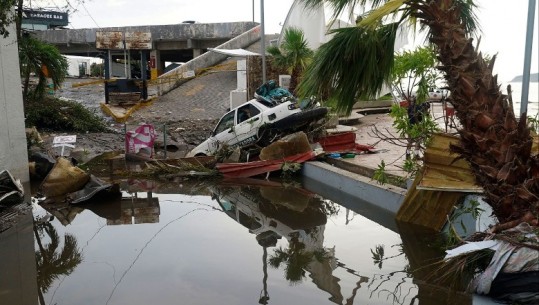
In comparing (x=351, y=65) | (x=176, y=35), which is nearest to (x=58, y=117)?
(x=351, y=65)

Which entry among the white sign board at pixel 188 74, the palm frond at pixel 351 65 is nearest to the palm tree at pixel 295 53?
the white sign board at pixel 188 74

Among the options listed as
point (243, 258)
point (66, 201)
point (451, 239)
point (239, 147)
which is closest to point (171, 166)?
point (239, 147)

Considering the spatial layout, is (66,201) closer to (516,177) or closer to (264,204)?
(264,204)

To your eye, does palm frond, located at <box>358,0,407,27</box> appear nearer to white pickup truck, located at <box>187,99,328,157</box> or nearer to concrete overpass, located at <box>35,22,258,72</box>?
white pickup truck, located at <box>187,99,328,157</box>

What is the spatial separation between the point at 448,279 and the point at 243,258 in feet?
8.48

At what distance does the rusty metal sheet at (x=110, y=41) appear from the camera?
29906 millimetres

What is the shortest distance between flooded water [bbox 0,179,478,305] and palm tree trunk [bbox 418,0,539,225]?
1.22 m

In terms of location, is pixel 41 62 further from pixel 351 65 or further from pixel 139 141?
pixel 351 65

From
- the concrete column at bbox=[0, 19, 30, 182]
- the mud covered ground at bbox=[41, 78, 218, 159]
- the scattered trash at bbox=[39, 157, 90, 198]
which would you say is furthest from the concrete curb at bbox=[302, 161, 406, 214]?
Answer: the concrete column at bbox=[0, 19, 30, 182]

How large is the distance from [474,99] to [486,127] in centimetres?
33

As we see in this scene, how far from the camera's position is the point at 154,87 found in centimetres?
3148

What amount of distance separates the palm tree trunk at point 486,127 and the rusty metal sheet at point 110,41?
1067 inches

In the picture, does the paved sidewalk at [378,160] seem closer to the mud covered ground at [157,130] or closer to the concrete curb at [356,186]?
the concrete curb at [356,186]

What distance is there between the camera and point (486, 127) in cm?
486
